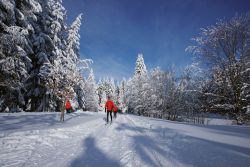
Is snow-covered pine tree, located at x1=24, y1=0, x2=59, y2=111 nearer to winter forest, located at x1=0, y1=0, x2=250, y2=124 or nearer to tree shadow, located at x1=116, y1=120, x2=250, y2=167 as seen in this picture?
winter forest, located at x1=0, y1=0, x2=250, y2=124

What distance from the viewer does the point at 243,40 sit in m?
13.8

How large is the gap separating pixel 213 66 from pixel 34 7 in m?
14.6

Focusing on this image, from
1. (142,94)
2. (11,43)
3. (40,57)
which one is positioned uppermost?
(40,57)

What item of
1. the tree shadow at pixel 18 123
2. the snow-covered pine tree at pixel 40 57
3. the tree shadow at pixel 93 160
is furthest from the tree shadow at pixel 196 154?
the snow-covered pine tree at pixel 40 57

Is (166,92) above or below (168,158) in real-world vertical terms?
above

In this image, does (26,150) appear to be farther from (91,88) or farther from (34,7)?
(91,88)

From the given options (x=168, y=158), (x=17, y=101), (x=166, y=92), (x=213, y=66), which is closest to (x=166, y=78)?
(x=166, y=92)

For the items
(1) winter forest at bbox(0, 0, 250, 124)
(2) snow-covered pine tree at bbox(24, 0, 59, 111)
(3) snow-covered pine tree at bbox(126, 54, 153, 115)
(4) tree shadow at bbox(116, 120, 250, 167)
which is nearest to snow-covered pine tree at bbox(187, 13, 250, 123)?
(1) winter forest at bbox(0, 0, 250, 124)

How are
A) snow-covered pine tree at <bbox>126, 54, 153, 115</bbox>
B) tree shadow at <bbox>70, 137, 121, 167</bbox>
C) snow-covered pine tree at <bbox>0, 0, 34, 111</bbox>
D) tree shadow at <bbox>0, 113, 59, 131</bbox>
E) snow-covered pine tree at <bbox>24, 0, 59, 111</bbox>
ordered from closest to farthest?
1. tree shadow at <bbox>70, 137, 121, 167</bbox>
2. tree shadow at <bbox>0, 113, 59, 131</bbox>
3. snow-covered pine tree at <bbox>0, 0, 34, 111</bbox>
4. snow-covered pine tree at <bbox>24, 0, 59, 111</bbox>
5. snow-covered pine tree at <bbox>126, 54, 153, 115</bbox>

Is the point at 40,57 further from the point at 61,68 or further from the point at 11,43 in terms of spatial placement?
the point at 11,43

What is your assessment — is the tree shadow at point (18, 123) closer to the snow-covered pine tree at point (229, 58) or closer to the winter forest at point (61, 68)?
the winter forest at point (61, 68)

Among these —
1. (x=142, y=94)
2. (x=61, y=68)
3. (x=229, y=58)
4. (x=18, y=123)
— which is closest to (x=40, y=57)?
(x=61, y=68)

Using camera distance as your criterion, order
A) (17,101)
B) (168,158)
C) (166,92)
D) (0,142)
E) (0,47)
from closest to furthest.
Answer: (168,158)
(0,142)
(0,47)
(17,101)
(166,92)

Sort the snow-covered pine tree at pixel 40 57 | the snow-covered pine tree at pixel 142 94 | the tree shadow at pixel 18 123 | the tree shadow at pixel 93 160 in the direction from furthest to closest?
the snow-covered pine tree at pixel 142 94 < the snow-covered pine tree at pixel 40 57 < the tree shadow at pixel 18 123 < the tree shadow at pixel 93 160
